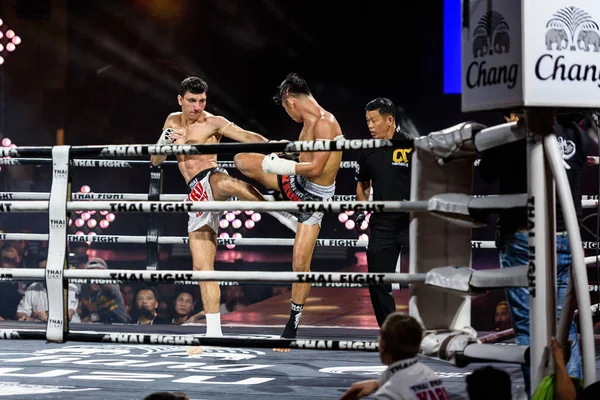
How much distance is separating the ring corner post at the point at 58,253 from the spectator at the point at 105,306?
4101mm

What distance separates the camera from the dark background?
31.7ft

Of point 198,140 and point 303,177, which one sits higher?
point 198,140

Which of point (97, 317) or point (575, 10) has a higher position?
point (575, 10)

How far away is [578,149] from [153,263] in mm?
3523

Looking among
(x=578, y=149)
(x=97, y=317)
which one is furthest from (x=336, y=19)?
(x=578, y=149)

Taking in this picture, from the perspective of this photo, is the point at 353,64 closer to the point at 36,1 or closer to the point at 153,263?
the point at 36,1

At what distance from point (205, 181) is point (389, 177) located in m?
1.06

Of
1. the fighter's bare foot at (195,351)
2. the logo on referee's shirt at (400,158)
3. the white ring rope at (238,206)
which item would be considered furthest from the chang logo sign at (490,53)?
the fighter's bare foot at (195,351)

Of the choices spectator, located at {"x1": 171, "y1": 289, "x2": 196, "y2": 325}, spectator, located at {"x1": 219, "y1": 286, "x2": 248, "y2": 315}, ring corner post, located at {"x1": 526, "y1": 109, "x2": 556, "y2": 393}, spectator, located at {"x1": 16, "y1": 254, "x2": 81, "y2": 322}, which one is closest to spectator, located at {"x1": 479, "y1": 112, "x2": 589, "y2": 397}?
ring corner post, located at {"x1": 526, "y1": 109, "x2": 556, "y2": 393}

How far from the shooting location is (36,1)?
373 inches

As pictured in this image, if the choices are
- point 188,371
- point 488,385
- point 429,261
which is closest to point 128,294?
point 188,371

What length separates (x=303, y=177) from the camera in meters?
4.82

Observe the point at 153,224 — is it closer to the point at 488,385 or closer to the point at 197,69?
the point at 488,385

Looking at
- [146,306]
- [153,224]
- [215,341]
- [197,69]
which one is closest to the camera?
[215,341]
